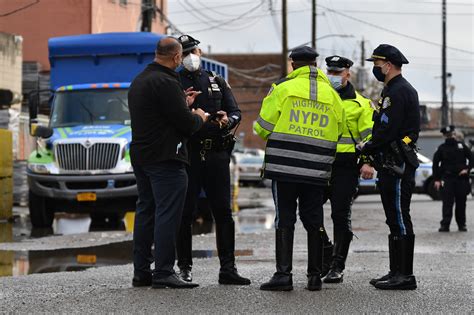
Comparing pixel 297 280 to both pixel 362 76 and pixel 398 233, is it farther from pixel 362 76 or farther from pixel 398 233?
pixel 362 76

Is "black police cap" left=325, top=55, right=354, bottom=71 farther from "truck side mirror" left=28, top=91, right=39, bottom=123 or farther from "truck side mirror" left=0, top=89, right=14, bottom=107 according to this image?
"truck side mirror" left=0, top=89, right=14, bottom=107

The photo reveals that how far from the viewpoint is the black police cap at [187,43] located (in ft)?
30.5

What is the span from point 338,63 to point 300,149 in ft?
4.45

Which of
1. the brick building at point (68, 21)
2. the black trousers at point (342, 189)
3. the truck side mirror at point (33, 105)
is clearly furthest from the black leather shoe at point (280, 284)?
the brick building at point (68, 21)

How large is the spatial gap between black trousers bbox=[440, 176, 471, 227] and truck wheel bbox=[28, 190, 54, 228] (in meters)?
6.78

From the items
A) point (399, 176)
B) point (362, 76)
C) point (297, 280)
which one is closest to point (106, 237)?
point (297, 280)

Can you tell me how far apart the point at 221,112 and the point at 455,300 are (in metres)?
2.46

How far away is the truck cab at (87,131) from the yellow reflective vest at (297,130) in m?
9.74

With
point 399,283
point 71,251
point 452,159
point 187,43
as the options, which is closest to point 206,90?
point 187,43

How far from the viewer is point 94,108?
19.5 m

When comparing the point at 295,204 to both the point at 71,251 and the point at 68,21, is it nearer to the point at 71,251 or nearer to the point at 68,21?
the point at 71,251

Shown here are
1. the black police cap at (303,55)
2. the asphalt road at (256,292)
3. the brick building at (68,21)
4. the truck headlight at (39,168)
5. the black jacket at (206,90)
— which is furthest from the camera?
the brick building at (68,21)

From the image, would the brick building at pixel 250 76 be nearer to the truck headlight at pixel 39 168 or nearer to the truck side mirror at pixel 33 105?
the truck side mirror at pixel 33 105

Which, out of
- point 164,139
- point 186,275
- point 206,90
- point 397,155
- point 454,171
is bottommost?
point 186,275
